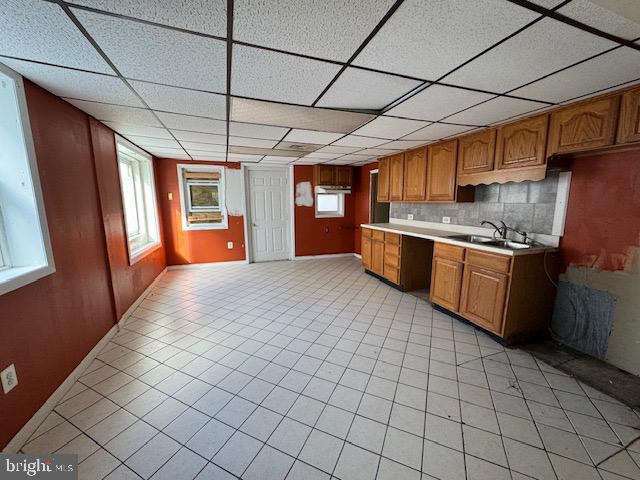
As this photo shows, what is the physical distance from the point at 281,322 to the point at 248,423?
1327 mm

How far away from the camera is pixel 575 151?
208 cm

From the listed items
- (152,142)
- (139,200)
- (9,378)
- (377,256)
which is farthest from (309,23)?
(139,200)

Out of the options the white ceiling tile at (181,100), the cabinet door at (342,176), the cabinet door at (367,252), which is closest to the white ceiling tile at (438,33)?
the white ceiling tile at (181,100)

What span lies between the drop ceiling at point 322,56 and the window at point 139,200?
1623 millimetres

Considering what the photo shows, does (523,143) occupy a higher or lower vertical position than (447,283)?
higher

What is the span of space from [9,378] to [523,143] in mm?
4160

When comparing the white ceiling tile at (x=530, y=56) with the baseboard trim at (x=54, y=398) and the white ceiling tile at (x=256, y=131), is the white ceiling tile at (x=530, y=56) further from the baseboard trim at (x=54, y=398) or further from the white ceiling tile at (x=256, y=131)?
the baseboard trim at (x=54, y=398)

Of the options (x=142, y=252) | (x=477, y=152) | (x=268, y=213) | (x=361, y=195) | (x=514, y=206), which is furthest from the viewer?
(x=361, y=195)

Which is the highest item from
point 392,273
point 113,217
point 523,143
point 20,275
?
point 523,143

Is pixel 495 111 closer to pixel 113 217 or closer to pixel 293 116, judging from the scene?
pixel 293 116

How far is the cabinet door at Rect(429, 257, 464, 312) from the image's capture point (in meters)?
2.84

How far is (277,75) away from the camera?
1.62 meters

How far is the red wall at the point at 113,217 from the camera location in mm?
2613

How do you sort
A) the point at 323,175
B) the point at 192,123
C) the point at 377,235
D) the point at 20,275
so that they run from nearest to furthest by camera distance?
the point at 20,275 < the point at 192,123 < the point at 377,235 < the point at 323,175
